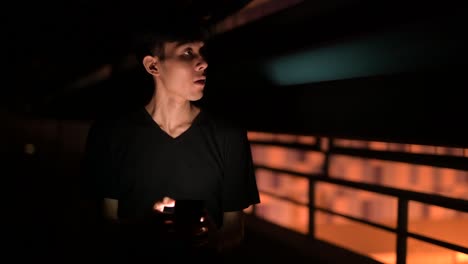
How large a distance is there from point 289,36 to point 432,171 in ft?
28.7

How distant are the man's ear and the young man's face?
0.06m

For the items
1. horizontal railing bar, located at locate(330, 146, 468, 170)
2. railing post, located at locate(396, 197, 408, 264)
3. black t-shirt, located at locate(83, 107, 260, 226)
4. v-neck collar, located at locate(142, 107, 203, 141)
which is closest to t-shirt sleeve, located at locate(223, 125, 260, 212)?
black t-shirt, located at locate(83, 107, 260, 226)

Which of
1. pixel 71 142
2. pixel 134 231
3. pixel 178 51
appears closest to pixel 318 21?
pixel 178 51

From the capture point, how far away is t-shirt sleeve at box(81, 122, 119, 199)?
1697 mm

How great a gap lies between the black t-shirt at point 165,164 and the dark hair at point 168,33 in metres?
0.28

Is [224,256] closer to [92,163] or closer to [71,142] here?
[92,163]

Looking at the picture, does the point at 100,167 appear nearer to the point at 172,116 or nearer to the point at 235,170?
the point at 172,116

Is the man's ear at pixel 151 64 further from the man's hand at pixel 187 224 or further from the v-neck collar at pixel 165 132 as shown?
the man's hand at pixel 187 224

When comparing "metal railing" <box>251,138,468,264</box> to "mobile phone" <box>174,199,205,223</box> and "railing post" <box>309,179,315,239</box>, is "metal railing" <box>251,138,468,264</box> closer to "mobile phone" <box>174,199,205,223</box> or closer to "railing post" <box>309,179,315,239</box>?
"railing post" <box>309,179,315,239</box>

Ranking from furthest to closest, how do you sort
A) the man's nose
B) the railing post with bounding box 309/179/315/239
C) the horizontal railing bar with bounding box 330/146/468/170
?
the railing post with bounding box 309/179/315/239, the horizontal railing bar with bounding box 330/146/468/170, the man's nose

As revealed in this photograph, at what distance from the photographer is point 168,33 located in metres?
1.66

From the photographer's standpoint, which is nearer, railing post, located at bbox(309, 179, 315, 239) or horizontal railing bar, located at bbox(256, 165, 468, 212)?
horizontal railing bar, located at bbox(256, 165, 468, 212)

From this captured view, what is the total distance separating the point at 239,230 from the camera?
5.58ft

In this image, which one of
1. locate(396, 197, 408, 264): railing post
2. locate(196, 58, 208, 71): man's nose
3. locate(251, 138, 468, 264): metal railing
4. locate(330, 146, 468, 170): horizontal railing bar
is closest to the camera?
locate(196, 58, 208, 71): man's nose
